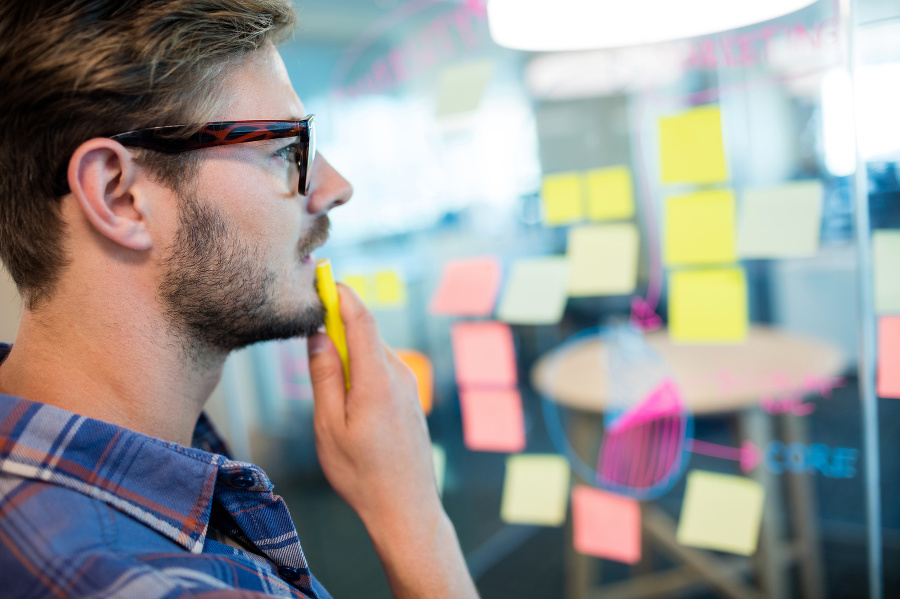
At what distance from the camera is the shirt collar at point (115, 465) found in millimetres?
578

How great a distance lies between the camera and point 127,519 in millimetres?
596

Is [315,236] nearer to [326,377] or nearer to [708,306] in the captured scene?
[326,377]

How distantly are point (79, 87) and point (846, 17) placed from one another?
38.6 inches

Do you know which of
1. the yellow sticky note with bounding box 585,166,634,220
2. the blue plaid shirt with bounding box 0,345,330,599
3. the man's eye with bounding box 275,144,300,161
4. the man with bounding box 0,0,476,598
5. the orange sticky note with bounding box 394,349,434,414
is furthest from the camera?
the orange sticky note with bounding box 394,349,434,414

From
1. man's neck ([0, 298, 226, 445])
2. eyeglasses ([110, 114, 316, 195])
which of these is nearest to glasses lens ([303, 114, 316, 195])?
eyeglasses ([110, 114, 316, 195])

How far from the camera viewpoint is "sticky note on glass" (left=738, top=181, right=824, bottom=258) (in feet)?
3.09

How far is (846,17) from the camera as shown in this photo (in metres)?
0.87

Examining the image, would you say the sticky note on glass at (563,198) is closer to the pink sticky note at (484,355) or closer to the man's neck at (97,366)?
the pink sticky note at (484,355)

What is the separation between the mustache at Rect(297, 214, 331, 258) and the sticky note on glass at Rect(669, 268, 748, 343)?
60 centimetres

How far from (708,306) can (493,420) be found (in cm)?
53

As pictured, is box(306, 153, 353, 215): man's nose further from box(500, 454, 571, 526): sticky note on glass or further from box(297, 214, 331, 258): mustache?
box(500, 454, 571, 526): sticky note on glass

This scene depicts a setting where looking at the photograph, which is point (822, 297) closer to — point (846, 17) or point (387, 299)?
point (846, 17)

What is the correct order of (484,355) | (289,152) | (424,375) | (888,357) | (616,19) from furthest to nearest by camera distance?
(424,375) < (484,355) < (616,19) < (888,357) < (289,152)

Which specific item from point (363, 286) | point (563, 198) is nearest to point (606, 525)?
point (563, 198)
